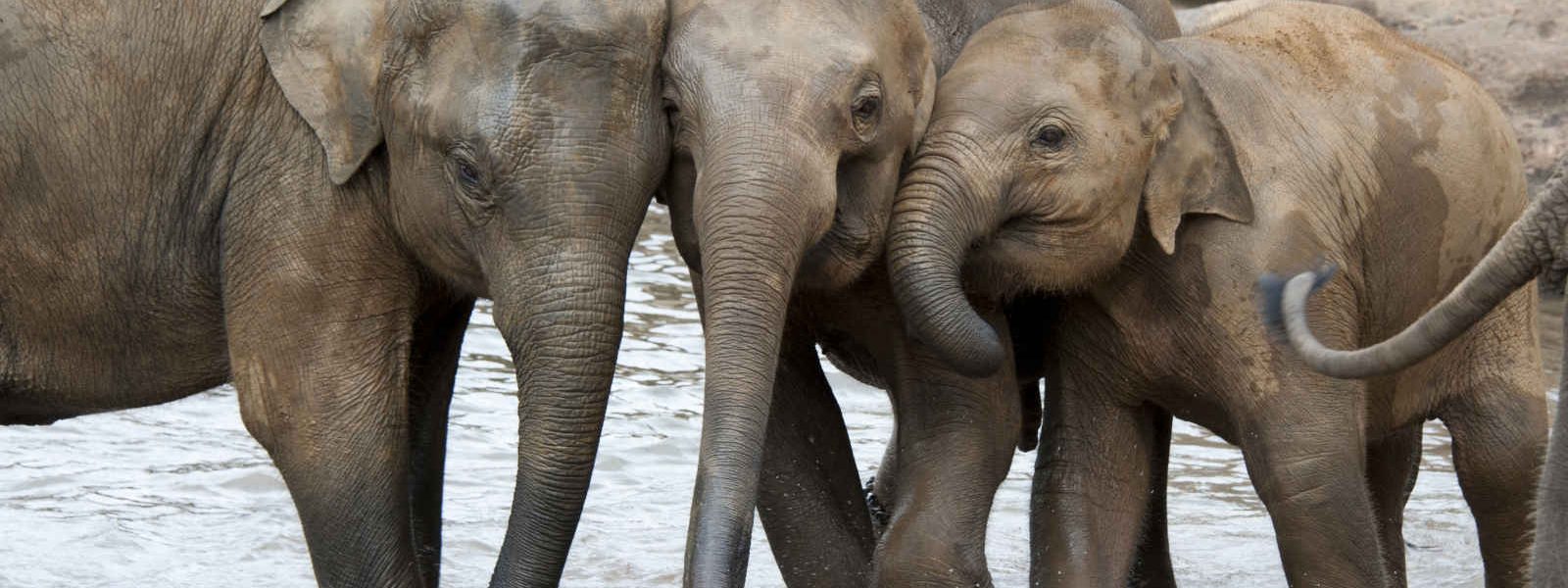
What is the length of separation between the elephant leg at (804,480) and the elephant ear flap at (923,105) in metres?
0.82

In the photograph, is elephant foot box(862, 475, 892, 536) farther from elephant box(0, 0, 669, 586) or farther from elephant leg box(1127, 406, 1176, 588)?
elephant box(0, 0, 669, 586)

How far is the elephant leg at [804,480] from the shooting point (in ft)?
21.5

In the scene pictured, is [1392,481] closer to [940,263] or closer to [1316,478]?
[1316,478]

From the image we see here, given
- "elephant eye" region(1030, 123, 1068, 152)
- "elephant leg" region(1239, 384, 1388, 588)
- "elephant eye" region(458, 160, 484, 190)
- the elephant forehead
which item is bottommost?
"elephant leg" region(1239, 384, 1388, 588)

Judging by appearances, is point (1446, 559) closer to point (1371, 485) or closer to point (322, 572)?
point (1371, 485)

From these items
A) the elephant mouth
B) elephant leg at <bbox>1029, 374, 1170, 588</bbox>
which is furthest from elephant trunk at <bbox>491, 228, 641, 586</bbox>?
elephant leg at <bbox>1029, 374, 1170, 588</bbox>

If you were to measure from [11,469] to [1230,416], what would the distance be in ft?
14.3

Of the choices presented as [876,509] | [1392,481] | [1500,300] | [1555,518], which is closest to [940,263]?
[1500,300]

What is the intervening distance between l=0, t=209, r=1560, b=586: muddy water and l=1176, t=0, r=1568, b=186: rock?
150 cm

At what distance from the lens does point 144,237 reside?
600cm

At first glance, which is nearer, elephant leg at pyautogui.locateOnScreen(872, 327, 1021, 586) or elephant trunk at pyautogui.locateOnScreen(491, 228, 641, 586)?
elephant trunk at pyautogui.locateOnScreen(491, 228, 641, 586)

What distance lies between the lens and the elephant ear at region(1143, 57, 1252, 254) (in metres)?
6.06

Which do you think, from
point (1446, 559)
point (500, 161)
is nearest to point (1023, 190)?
point (500, 161)

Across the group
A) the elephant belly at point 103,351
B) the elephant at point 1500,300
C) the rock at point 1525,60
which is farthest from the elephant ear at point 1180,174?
the rock at point 1525,60
